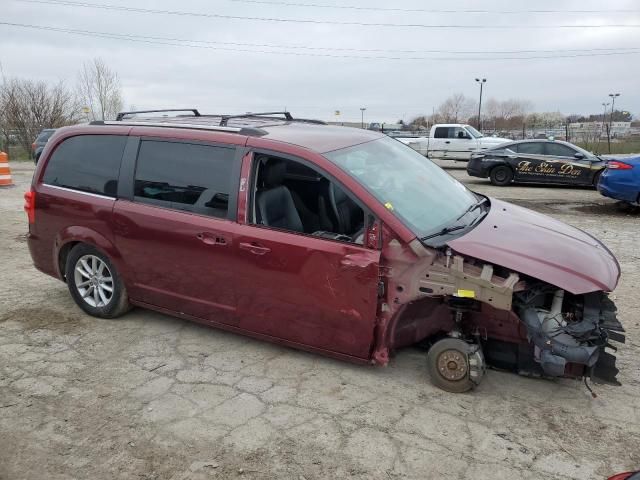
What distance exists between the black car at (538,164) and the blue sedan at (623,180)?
12.7ft

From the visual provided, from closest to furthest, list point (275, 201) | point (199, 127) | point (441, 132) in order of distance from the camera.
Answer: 1. point (275, 201)
2. point (199, 127)
3. point (441, 132)

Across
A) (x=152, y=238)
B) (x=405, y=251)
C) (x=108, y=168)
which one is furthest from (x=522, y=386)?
(x=108, y=168)

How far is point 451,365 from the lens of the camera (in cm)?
355

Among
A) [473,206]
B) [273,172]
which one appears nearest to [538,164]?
[473,206]

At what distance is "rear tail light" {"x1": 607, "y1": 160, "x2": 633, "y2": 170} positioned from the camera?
9.88 m

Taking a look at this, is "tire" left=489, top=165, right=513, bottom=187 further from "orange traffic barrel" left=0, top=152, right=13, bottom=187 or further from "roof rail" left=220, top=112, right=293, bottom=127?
"orange traffic barrel" left=0, top=152, right=13, bottom=187

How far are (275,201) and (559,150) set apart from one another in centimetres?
1267

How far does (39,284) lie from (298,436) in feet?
13.2

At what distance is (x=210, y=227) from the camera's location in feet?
12.9

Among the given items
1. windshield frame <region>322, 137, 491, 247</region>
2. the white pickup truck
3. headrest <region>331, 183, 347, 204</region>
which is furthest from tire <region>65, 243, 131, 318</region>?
the white pickup truck

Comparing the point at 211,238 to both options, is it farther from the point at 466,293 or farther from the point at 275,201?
the point at 466,293

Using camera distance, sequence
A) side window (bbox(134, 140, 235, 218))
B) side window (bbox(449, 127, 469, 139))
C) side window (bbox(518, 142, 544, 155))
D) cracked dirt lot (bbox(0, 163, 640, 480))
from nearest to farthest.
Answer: cracked dirt lot (bbox(0, 163, 640, 480))
side window (bbox(134, 140, 235, 218))
side window (bbox(518, 142, 544, 155))
side window (bbox(449, 127, 469, 139))

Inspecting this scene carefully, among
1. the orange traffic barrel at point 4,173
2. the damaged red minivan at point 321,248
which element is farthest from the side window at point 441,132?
the damaged red minivan at point 321,248

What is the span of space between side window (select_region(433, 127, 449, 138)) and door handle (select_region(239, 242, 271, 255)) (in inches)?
746
